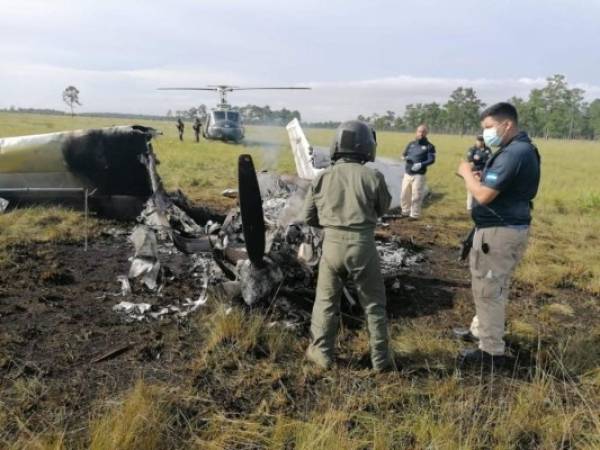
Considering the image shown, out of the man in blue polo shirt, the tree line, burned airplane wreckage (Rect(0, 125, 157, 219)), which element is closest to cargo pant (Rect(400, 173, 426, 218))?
burned airplane wreckage (Rect(0, 125, 157, 219))

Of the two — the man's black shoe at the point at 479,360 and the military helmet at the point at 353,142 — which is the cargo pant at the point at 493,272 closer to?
the man's black shoe at the point at 479,360

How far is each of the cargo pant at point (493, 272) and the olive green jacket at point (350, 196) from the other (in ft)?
2.70

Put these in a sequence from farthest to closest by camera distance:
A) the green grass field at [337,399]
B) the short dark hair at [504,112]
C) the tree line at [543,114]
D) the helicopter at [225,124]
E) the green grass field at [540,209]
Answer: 1. the tree line at [543,114]
2. the helicopter at [225,124]
3. the green grass field at [540,209]
4. the short dark hair at [504,112]
5. the green grass field at [337,399]

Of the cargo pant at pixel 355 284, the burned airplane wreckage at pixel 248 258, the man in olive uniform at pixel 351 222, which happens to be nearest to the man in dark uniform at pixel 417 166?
the burned airplane wreckage at pixel 248 258

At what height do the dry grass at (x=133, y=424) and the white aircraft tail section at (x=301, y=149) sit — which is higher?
the white aircraft tail section at (x=301, y=149)

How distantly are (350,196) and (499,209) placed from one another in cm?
109

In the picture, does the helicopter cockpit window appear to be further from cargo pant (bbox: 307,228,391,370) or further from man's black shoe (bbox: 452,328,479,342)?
cargo pant (bbox: 307,228,391,370)

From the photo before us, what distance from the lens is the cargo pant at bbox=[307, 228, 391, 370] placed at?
127 inches

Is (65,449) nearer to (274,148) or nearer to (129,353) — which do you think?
(129,353)

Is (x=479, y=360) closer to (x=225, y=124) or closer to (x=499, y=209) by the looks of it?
(x=499, y=209)

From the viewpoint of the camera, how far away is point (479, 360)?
368 cm

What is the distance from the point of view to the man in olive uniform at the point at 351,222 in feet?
10.5

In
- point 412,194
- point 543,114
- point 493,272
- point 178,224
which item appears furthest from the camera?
point 543,114

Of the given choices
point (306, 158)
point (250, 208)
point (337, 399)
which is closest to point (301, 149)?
point (306, 158)
